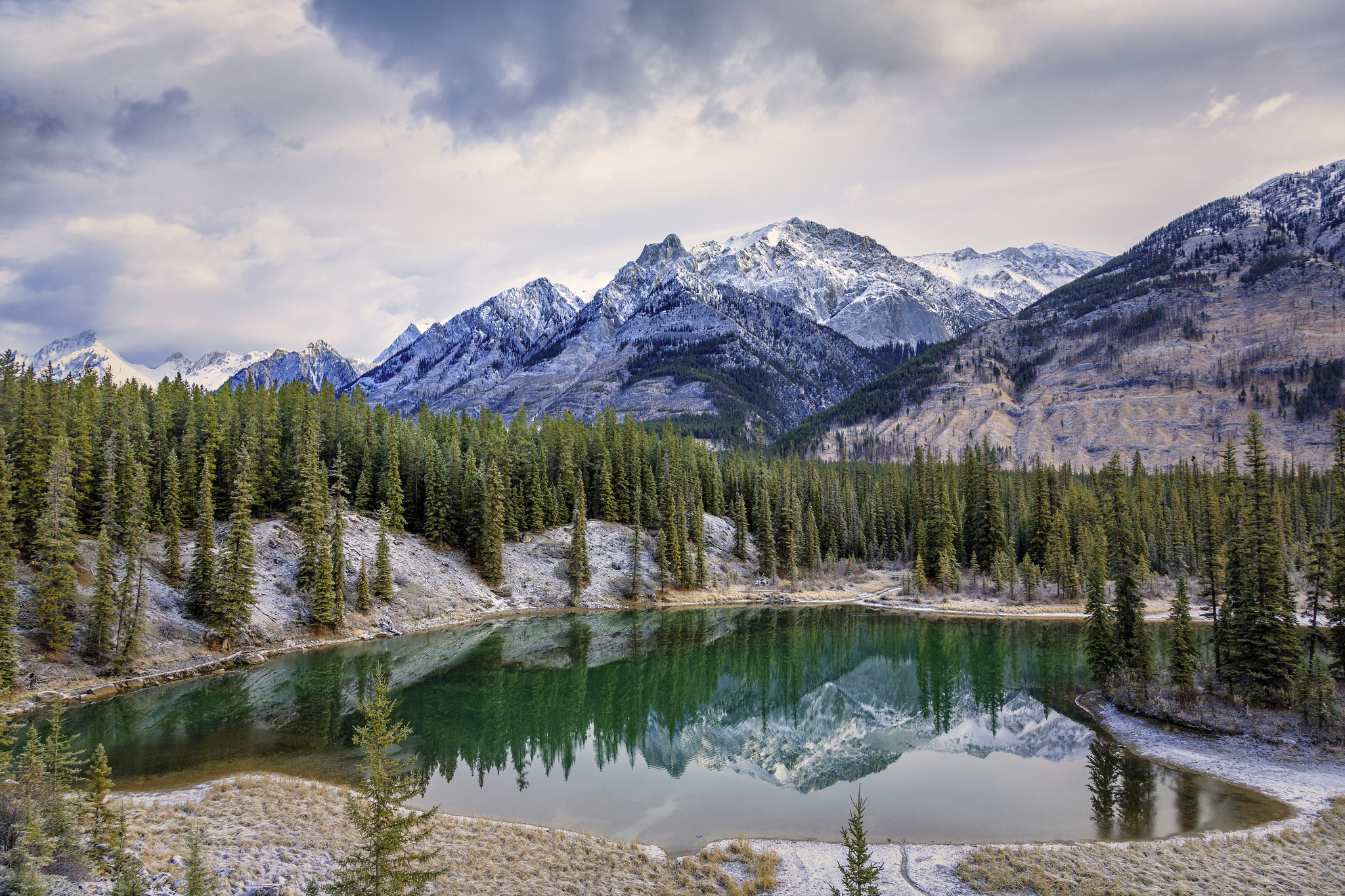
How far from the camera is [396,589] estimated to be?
235 ft

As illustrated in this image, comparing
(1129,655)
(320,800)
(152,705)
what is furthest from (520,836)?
(1129,655)

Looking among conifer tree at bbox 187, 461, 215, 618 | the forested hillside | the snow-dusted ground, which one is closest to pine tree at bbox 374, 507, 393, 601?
the forested hillside

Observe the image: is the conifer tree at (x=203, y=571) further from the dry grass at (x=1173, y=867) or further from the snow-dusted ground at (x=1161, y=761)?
the dry grass at (x=1173, y=867)

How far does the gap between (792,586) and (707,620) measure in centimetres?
2426

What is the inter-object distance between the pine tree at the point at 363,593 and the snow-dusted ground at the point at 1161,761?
52.0 metres

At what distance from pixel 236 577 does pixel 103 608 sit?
9.38m

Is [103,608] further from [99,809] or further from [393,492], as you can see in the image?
[393,492]

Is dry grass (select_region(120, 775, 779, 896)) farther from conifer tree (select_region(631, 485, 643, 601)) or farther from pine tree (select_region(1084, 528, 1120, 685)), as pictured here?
conifer tree (select_region(631, 485, 643, 601))

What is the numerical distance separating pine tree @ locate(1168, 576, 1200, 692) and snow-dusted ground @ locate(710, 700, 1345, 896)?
10.3 ft

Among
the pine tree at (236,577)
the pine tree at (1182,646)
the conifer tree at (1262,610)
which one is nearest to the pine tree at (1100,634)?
the pine tree at (1182,646)

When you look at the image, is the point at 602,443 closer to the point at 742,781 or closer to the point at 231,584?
the point at 231,584

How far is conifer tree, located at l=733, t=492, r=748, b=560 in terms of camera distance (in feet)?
339

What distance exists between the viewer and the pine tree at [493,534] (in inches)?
3137

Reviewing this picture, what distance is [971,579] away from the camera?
96.8 meters
